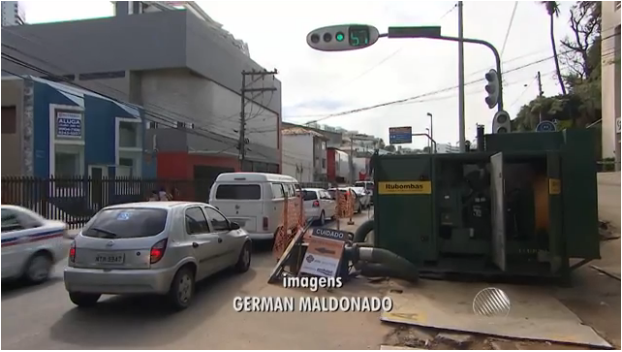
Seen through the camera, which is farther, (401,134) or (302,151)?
(302,151)

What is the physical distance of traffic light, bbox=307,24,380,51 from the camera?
10273 millimetres

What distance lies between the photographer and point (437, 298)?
24.6 feet

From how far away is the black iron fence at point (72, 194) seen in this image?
1752 cm

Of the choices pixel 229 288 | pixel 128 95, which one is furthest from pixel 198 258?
pixel 128 95

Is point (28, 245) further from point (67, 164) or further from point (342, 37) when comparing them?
point (67, 164)

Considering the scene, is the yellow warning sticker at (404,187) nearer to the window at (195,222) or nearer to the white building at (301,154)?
the window at (195,222)

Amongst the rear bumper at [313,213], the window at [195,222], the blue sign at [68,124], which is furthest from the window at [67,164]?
the window at [195,222]

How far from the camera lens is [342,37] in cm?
1031

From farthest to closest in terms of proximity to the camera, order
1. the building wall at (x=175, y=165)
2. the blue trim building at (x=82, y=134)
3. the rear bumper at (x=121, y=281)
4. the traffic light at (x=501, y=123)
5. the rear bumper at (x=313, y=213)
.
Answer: the building wall at (x=175, y=165), the blue trim building at (x=82, y=134), the rear bumper at (x=313, y=213), the traffic light at (x=501, y=123), the rear bumper at (x=121, y=281)

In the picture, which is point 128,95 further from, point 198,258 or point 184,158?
point 198,258

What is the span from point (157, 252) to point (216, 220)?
6.79ft

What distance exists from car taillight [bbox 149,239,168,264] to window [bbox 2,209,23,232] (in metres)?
3.26

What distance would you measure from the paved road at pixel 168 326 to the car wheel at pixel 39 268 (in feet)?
2.16

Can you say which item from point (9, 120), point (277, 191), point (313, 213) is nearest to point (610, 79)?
point (313, 213)
